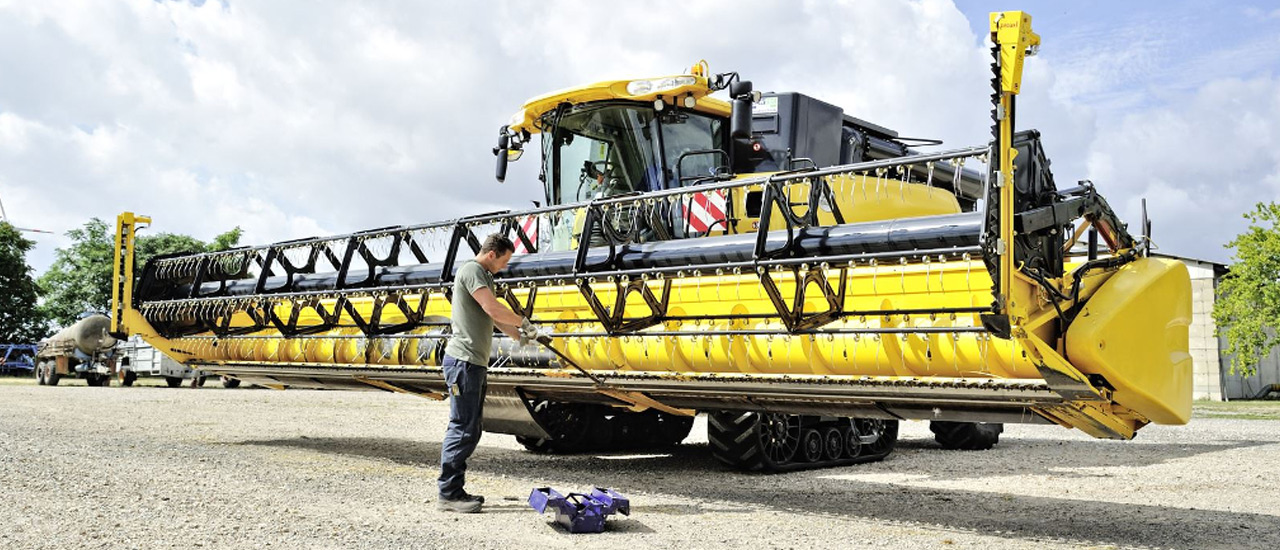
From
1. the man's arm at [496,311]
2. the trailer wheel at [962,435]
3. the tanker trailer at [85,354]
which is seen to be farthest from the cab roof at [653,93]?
the tanker trailer at [85,354]

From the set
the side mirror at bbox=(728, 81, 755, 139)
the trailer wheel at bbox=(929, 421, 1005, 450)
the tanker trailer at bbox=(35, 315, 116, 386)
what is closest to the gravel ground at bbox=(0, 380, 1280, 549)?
the trailer wheel at bbox=(929, 421, 1005, 450)

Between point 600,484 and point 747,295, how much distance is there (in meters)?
2.36

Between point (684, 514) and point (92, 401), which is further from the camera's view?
point (92, 401)

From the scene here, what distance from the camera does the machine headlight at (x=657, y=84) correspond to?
8.15 meters

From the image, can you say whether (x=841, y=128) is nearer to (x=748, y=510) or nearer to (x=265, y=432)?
(x=748, y=510)

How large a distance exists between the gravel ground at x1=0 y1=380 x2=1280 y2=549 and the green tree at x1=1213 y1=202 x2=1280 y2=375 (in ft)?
69.1

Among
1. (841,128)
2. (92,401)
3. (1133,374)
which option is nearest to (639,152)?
(841,128)

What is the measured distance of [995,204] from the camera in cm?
507

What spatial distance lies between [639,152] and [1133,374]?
4.41 metres

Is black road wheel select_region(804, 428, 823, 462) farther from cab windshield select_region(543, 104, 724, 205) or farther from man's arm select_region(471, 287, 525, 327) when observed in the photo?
man's arm select_region(471, 287, 525, 327)

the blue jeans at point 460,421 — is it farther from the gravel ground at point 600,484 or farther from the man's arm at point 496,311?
the man's arm at point 496,311

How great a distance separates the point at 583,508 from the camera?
18.8ft

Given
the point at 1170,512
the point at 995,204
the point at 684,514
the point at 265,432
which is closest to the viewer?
the point at 995,204

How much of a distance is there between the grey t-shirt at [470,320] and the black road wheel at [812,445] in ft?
13.1
